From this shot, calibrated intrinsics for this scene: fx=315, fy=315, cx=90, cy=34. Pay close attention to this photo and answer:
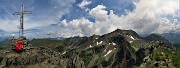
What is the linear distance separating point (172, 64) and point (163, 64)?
37.8 ft

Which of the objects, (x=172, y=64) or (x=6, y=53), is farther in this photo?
(x=6, y=53)

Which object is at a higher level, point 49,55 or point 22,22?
point 22,22

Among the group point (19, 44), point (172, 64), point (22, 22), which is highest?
point (22, 22)

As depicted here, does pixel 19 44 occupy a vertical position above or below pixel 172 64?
above

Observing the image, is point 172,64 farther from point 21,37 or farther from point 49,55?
point 21,37

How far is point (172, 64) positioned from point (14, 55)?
74803 mm

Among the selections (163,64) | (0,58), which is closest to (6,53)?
(0,58)

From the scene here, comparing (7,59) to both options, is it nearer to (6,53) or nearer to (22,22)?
(6,53)

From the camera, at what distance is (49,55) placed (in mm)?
163125

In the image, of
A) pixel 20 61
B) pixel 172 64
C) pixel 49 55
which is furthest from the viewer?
pixel 49 55

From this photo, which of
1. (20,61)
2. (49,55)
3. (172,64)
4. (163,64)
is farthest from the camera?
(49,55)

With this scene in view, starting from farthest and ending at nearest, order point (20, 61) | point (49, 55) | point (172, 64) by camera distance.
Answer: point (49, 55)
point (20, 61)
point (172, 64)

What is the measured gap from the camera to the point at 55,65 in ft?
538

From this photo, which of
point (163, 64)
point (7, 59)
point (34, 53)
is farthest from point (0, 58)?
point (163, 64)
